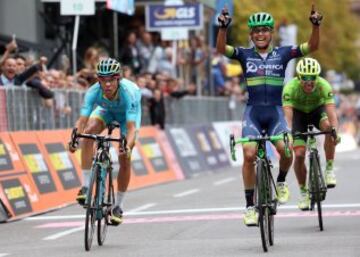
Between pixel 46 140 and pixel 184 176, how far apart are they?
7.01 metres

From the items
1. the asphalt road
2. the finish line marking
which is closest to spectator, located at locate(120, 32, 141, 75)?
the asphalt road

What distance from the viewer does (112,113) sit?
13773 millimetres

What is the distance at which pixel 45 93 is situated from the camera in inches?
806

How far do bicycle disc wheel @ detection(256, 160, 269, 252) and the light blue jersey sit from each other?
1.71 m

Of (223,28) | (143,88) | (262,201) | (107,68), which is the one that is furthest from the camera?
(143,88)

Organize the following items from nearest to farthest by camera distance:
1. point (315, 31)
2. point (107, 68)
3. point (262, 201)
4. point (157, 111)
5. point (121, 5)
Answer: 1. point (262, 201)
2. point (315, 31)
3. point (107, 68)
4. point (157, 111)
5. point (121, 5)

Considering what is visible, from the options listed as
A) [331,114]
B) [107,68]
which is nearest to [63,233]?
[107,68]

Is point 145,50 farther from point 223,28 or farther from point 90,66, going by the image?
point 223,28

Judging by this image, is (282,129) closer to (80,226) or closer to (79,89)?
(80,226)

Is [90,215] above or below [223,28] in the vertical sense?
below

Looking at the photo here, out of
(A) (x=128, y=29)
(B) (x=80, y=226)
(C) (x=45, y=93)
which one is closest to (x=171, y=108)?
(A) (x=128, y=29)

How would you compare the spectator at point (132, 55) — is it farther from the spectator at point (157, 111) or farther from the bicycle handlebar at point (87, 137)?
the bicycle handlebar at point (87, 137)

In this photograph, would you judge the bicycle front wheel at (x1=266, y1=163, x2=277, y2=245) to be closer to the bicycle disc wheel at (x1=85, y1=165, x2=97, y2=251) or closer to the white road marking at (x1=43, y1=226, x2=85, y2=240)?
the bicycle disc wheel at (x1=85, y1=165, x2=97, y2=251)

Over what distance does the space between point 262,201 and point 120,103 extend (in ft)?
7.35
